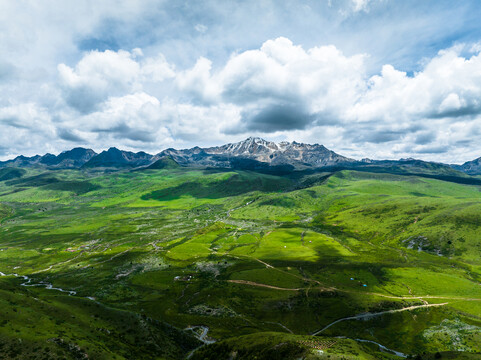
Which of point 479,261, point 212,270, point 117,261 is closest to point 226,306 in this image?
point 212,270

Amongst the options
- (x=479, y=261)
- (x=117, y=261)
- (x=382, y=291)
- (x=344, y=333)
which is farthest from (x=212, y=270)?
(x=479, y=261)

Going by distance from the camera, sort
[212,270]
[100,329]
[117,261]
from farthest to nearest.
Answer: [117,261] → [212,270] → [100,329]

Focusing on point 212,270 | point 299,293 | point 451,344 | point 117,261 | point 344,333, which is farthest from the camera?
point 117,261

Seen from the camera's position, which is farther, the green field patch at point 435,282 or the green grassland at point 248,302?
the green field patch at point 435,282

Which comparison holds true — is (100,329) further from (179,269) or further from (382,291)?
(382,291)

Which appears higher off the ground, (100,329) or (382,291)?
(100,329)

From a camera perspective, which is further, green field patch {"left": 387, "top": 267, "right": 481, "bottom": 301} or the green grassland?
green field patch {"left": 387, "top": 267, "right": 481, "bottom": 301}

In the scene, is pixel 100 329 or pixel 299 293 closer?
pixel 100 329

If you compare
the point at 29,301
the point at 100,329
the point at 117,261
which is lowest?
the point at 117,261

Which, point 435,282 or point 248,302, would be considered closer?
point 248,302

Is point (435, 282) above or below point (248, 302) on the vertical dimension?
above
